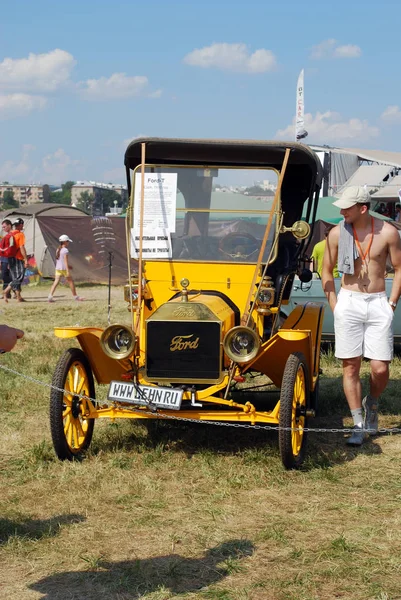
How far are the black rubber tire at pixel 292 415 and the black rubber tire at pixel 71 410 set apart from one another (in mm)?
1486

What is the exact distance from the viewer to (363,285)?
6324mm

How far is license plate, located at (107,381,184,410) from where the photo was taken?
5.70 meters

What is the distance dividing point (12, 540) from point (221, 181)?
355 cm

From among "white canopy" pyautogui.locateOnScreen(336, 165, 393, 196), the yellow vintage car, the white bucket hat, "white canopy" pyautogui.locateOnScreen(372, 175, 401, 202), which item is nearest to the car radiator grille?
the yellow vintage car

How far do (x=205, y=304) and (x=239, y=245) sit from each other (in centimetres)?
96

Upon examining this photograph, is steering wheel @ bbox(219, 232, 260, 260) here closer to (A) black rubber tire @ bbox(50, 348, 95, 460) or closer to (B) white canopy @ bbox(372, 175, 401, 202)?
(A) black rubber tire @ bbox(50, 348, 95, 460)

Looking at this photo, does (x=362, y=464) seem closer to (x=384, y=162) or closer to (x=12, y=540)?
(x=12, y=540)

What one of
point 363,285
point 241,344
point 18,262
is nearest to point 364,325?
point 363,285

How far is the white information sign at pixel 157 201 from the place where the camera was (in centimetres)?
682

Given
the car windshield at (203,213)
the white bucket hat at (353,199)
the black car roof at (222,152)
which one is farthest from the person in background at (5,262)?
the white bucket hat at (353,199)

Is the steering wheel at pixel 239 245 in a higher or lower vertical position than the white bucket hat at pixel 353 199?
lower

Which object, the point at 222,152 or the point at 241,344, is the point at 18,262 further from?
the point at 241,344

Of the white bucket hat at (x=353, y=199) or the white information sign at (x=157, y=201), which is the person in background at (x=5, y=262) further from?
the white bucket hat at (x=353, y=199)

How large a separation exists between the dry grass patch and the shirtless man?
0.72m
